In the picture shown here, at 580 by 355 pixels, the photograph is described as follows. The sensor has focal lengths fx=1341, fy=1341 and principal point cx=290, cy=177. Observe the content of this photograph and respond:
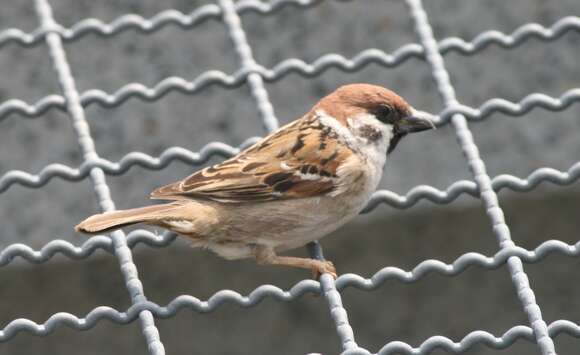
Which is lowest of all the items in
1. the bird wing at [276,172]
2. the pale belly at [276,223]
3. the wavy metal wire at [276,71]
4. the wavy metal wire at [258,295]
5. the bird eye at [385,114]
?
the wavy metal wire at [258,295]

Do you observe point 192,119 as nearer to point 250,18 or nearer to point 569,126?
point 250,18

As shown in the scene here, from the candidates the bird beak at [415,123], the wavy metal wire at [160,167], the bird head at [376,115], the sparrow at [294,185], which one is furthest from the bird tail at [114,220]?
the bird beak at [415,123]

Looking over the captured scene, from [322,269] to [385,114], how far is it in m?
0.48

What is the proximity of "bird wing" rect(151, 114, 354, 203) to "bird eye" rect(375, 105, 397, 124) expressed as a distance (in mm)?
117

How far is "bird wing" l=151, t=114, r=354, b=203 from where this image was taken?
308 centimetres

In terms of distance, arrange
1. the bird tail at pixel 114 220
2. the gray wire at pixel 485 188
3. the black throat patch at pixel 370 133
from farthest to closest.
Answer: the black throat patch at pixel 370 133, the bird tail at pixel 114 220, the gray wire at pixel 485 188

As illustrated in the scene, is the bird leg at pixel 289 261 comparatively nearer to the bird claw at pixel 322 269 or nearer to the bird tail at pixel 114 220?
the bird claw at pixel 322 269

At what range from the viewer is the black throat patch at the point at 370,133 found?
10.7 feet

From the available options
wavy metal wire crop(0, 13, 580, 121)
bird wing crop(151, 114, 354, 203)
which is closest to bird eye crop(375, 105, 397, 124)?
bird wing crop(151, 114, 354, 203)

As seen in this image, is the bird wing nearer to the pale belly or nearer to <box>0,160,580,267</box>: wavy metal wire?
the pale belly

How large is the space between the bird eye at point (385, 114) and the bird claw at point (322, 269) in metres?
0.43

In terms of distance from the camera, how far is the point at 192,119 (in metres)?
4.28

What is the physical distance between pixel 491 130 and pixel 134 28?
133cm

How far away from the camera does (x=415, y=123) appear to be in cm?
326
